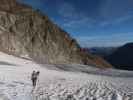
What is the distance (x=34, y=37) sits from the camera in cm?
7681

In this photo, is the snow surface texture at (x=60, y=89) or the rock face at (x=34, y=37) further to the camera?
the rock face at (x=34, y=37)

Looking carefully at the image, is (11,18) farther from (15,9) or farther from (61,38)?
(61,38)

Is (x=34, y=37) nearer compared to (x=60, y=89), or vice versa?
(x=60, y=89)

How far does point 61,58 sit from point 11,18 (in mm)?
20305

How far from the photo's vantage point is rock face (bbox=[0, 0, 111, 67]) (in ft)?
224

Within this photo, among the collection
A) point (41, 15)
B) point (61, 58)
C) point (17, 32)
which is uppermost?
point (41, 15)

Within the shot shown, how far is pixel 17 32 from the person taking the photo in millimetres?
72188

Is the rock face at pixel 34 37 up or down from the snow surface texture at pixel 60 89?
up

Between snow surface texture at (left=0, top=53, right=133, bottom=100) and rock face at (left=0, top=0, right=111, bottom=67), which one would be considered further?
rock face at (left=0, top=0, right=111, bottom=67)

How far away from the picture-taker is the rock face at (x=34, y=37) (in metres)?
68.2

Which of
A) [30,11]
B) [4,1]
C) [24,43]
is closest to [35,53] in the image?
[24,43]

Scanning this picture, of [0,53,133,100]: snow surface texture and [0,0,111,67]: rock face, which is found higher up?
[0,0,111,67]: rock face

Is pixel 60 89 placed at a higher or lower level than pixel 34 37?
lower

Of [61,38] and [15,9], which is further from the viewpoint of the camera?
[61,38]
